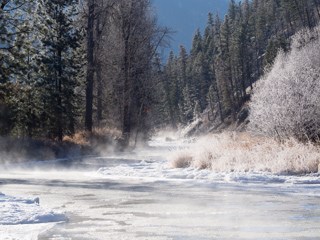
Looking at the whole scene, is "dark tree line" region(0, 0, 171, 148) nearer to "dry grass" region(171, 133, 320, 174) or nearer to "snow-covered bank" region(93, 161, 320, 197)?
"snow-covered bank" region(93, 161, 320, 197)

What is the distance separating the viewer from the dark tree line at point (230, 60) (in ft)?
260

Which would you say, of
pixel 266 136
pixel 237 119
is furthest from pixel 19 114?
pixel 237 119

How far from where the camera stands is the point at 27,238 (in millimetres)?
5000

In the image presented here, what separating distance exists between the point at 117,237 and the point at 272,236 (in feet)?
6.57

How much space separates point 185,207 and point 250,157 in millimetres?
6836

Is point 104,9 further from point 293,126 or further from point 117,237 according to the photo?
point 117,237

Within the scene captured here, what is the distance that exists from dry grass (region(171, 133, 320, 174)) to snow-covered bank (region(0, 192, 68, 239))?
→ 25.5 feet

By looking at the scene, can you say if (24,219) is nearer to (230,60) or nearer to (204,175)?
(204,175)

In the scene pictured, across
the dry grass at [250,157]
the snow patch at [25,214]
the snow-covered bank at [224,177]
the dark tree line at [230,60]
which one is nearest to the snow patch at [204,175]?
the snow-covered bank at [224,177]

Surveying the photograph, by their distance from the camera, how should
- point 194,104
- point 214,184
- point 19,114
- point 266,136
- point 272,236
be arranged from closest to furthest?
1. point 272,236
2. point 214,184
3. point 266,136
4. point 19,114
5. point 194,104

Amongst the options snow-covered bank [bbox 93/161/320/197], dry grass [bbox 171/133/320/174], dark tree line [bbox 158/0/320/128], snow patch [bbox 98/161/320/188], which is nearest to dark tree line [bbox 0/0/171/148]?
snow patch [bbox 98/161/320/188]

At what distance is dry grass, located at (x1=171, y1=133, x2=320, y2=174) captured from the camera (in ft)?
39.6

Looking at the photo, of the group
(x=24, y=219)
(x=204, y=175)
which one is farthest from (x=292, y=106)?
(x=24, y=219)

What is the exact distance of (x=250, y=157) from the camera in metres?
13.5
